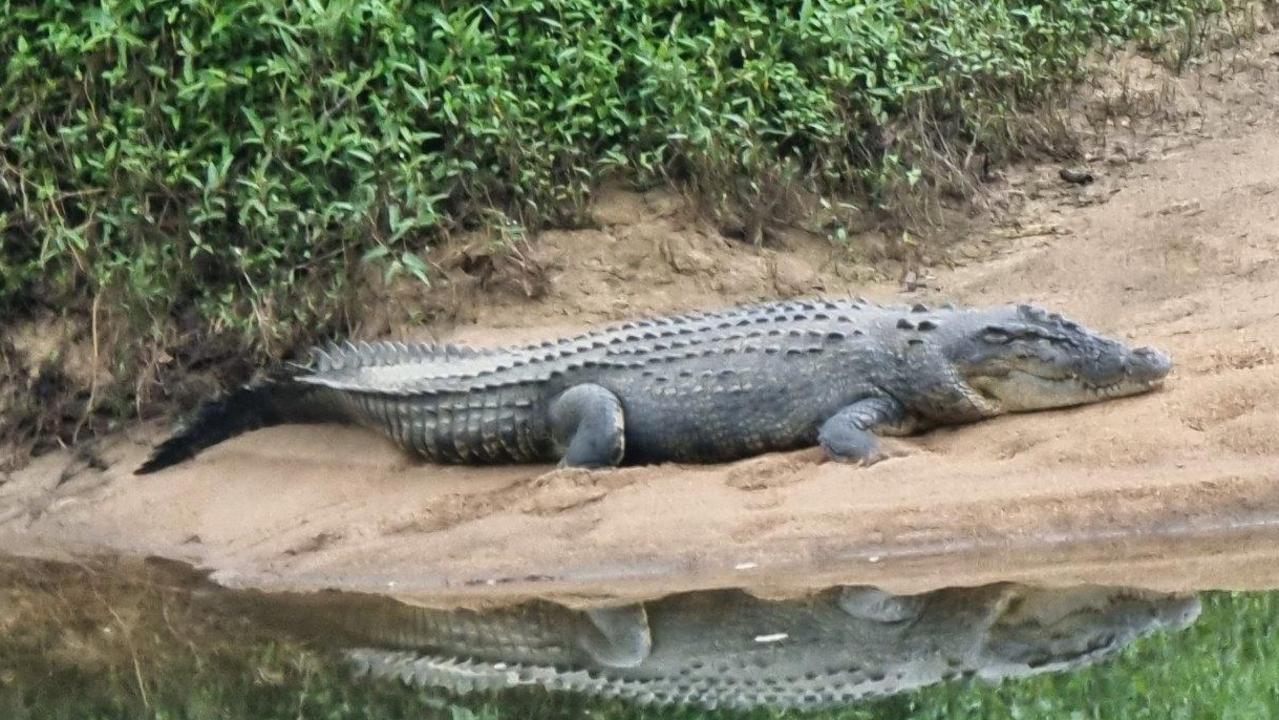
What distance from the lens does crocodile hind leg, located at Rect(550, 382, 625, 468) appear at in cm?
651

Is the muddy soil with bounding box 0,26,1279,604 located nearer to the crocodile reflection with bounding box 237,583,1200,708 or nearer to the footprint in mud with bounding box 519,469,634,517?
the footprint in mud with bounding box 519,469,634,517

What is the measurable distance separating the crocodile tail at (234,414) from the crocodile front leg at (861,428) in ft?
7.49

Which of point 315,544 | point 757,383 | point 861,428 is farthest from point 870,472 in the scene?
point 315,544

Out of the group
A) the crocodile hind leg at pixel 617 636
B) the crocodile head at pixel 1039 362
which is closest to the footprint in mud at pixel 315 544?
the crocodile hind leg at pixel 617 636

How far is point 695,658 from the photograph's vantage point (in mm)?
4977

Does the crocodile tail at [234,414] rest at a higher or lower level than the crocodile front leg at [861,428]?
lower

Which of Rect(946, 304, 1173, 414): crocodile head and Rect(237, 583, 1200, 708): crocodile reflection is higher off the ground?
Rect(946, 304, 1173, 414): crocodile head

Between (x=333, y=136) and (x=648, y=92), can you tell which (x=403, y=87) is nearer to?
(x=333, y=136)

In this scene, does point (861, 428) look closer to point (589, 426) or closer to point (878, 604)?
point (589, 426)

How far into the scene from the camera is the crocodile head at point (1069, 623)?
15.3 feet

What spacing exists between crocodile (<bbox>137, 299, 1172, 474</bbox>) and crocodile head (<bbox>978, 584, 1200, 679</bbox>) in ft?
4.04

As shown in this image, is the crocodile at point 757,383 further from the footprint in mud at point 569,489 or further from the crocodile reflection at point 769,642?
the crocodile reflection at point 769,642

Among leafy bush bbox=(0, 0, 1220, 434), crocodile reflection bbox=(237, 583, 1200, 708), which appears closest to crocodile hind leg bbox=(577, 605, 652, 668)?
crocodile reflection bbox=(237, 583, 1200, 708)

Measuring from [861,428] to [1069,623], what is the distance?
1600 mm
